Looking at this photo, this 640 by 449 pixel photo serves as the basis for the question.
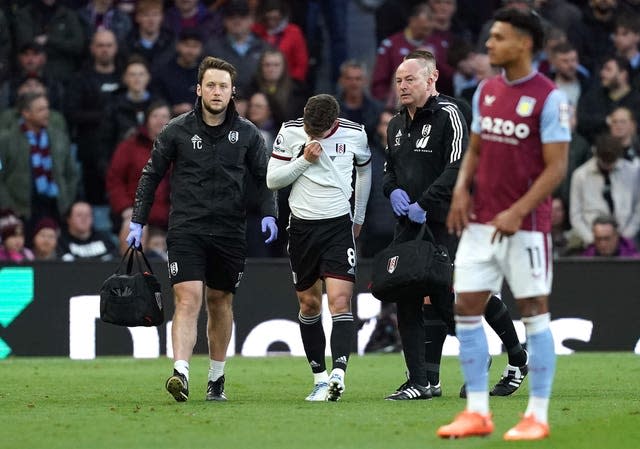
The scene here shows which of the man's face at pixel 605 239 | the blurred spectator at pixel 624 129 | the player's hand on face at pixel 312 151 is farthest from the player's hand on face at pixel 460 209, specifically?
the blurred spectator at pixel 624 129

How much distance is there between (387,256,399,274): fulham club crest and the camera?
391 inches

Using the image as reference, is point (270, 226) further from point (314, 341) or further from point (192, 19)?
point (192, 19)

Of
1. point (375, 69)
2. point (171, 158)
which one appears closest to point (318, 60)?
point (375, 69)

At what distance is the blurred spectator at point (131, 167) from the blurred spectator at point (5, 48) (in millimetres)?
2107

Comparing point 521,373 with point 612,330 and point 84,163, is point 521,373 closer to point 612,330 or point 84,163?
point 612,330

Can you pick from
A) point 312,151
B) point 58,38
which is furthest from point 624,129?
point 312,151

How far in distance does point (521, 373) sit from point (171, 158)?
3008mm

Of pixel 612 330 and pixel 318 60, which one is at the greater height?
pixel 318 60

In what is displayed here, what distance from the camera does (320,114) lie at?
1023 centimetres

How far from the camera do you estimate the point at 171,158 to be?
34.4 feet

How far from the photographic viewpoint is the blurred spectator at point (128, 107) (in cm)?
1714

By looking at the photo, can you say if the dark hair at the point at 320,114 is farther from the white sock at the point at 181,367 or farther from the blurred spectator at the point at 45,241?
the blurred spectator at the point at 45,241

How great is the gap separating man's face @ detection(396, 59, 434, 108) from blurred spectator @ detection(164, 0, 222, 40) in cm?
849

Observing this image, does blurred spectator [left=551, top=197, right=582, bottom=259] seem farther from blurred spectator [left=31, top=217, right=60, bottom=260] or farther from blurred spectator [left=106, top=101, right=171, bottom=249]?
blurred spectator [left=31, top=217, right=60, bottom=260]
